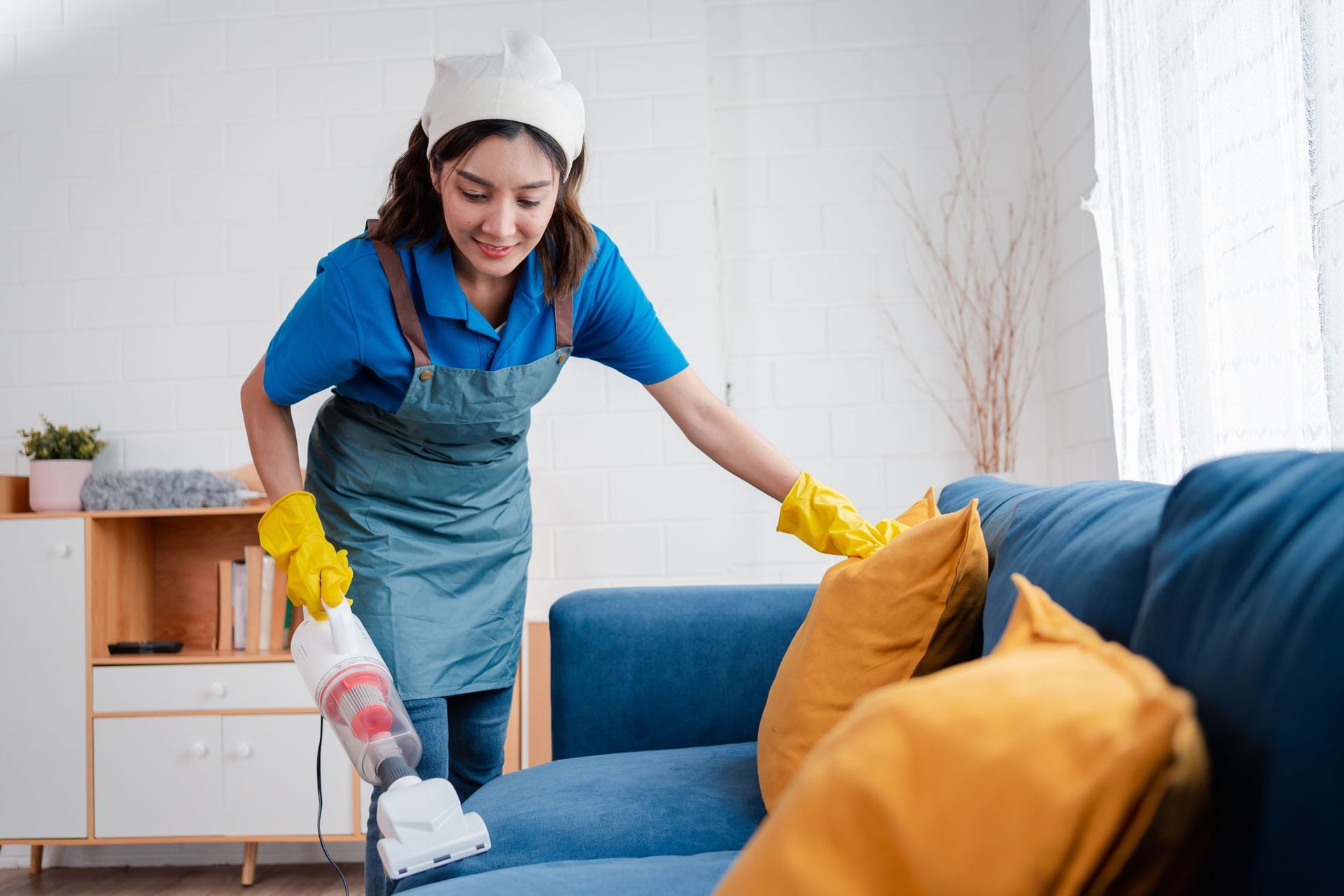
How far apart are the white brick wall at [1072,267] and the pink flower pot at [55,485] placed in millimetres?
2584

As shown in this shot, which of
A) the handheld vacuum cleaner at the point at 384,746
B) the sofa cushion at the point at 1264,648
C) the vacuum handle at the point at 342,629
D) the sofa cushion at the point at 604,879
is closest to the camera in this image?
the sofa cushion at the point at 1264,648

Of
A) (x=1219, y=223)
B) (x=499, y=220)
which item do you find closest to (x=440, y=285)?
(x=499, y=220)

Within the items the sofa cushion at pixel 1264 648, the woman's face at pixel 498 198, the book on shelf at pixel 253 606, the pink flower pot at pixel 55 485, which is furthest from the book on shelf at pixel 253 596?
the sofa cushion at pixel 1264 648

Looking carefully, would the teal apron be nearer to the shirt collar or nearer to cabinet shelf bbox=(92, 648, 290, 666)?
the shirt collar

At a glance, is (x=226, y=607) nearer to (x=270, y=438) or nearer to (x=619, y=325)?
(x=270, y=438)

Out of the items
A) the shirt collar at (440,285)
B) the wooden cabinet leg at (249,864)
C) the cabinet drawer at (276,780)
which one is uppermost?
the shirt collar at (440,285)

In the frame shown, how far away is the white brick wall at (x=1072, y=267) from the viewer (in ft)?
8.62

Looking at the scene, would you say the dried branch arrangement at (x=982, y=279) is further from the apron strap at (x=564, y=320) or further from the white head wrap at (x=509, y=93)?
the white head wrap at (x=509, y=93)

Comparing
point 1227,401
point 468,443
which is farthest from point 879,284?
point 468,443

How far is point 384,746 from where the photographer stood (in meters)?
1.38

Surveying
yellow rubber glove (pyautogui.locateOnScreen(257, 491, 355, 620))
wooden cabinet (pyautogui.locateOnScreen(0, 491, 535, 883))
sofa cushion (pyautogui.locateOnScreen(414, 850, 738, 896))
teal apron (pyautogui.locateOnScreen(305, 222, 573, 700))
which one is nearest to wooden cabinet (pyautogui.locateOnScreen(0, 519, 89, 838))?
wooden cabinet (pyautogui.locateOnScreen(0, 491, 535, 883))

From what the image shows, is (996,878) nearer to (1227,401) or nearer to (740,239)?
(1227,401)

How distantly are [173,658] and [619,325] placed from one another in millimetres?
1706

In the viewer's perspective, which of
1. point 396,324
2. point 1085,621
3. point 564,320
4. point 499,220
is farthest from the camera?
point 564,320
